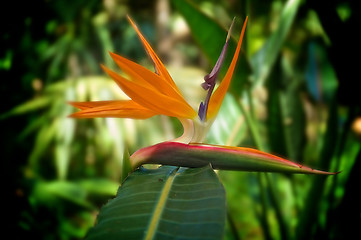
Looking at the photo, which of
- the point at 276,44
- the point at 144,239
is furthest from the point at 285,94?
the point at 144,239

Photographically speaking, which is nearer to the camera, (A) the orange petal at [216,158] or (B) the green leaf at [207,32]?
(A) the orange petal at [216,158]

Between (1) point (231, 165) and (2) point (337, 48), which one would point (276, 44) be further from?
(1) point (231, 165)

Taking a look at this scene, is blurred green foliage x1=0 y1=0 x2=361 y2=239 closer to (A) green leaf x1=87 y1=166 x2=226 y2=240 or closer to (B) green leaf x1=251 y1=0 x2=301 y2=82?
(B) green leaf x1=251 y1=0 x2=301 y2=82

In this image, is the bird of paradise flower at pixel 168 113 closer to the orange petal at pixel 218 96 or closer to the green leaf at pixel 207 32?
the orange petal at pixel 218 96

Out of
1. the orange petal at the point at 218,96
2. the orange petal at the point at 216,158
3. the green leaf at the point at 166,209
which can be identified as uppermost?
the orange petal at the point at 218,96

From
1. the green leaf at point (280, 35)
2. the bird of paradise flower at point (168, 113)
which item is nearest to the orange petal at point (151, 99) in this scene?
the bird of paradise flower at point (168, 113)

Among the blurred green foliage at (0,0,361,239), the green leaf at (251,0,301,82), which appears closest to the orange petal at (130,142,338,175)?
the blurred green foliage at (0,0,361,239)

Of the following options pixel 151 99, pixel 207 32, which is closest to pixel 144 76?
pixel 151 99

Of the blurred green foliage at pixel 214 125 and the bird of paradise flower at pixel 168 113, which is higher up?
the blurred green foliage at pixel 214 125
